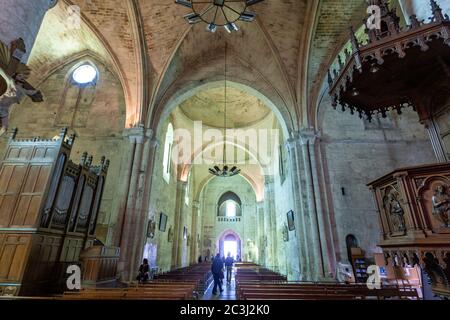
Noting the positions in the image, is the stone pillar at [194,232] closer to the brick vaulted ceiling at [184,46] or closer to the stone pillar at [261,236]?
the stone pillar at [261,236]

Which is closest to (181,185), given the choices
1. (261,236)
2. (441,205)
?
(261,236)

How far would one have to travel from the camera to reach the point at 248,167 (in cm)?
2367

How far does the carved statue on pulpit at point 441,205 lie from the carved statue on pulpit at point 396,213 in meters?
0.38

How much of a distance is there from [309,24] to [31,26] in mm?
9559

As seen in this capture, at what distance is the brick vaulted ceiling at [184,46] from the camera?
31.4 ft

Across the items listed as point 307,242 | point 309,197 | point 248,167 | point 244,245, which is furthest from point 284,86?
point 244,245

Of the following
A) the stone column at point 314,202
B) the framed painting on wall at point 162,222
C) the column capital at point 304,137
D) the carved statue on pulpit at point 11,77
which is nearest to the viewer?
the carved statue on pulpit at point 11,77

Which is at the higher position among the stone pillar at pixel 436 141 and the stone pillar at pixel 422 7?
the stone pillar at pixel 422 7

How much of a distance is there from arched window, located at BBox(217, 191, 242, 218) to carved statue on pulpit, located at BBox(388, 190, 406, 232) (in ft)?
84.7

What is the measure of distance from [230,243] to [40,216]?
2446 cm

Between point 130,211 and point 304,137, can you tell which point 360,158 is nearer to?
point 304,137

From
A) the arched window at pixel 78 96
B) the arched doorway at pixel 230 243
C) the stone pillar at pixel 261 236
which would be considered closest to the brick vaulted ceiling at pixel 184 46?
the arched window at pixel 78 96

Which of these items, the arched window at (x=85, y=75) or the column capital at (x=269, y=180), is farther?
the column capital at (x=269, y=180)

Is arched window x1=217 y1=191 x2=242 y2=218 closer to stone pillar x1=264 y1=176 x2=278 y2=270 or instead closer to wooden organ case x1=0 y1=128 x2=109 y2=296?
stone pillar x1=264 y1=176 x2=278 y2=270
